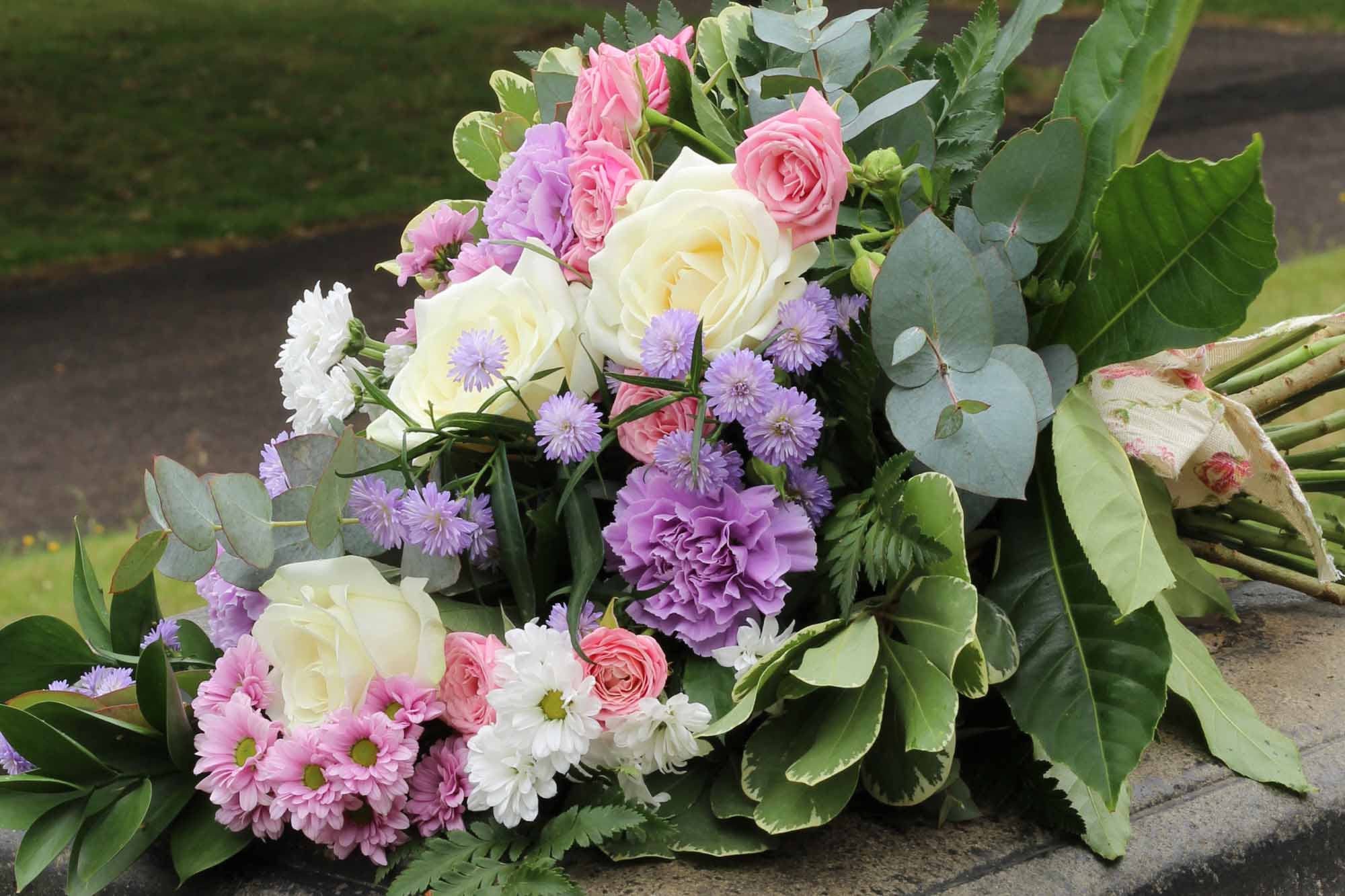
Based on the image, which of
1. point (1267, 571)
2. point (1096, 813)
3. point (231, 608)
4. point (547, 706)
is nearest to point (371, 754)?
point (547, 706)

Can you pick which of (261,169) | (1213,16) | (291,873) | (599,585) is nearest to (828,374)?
(599,585)

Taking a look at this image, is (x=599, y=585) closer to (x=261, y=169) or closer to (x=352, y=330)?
(x=352, y=330)

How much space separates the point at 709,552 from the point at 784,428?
0.12 m

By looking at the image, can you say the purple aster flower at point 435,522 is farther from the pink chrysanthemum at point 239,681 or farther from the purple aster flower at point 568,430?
the pink chrysanthemum at point 239,681

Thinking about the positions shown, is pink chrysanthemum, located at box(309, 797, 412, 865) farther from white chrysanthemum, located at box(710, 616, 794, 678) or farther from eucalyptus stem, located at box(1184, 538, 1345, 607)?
eucalyptus stem, located at box(1184, 538, 1345, 607)

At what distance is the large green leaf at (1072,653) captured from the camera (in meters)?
0.97

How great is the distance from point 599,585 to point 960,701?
35cm

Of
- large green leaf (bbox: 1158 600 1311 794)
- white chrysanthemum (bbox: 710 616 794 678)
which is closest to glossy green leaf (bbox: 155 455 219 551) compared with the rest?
white chrysanthemum (bbox: 710 616 794 678)

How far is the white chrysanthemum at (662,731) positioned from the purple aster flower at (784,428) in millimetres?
215

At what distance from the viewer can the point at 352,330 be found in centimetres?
130

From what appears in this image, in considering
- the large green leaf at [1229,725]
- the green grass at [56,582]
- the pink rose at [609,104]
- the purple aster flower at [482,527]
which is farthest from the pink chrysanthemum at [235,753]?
the green grass at [56,582]

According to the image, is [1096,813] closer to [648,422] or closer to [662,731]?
[662,731]

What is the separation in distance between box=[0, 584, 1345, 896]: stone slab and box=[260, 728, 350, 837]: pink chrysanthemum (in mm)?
77

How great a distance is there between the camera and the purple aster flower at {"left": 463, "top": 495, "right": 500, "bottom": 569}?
107 centimetres
